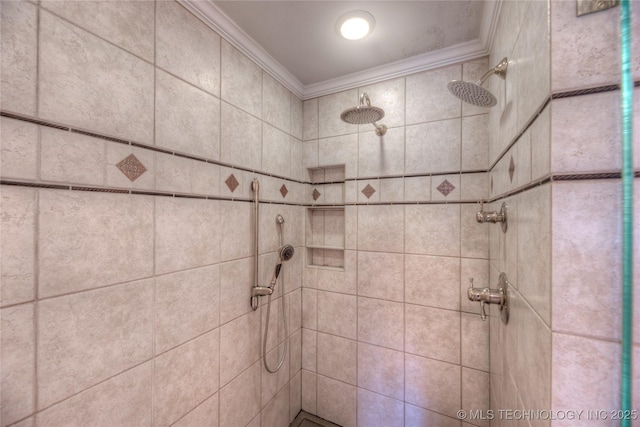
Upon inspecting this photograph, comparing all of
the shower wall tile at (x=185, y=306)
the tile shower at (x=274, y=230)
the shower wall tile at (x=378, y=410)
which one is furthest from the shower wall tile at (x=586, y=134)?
the shower wall tile at (x=378, y=410)

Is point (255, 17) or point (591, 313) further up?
point (255, 17)

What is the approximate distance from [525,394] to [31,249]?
1.34 metres

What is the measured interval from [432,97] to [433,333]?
4.56 ft

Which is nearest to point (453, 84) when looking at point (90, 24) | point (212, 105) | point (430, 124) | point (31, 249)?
point (430, 124)

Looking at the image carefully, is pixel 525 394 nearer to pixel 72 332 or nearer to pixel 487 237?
pixel 487 237

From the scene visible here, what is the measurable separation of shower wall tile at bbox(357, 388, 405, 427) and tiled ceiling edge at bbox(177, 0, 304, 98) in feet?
6.95

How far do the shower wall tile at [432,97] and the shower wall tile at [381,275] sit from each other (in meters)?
0.86

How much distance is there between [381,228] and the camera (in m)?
1.52

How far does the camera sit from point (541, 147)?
0.51 meters

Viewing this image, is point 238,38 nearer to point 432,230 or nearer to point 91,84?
point 91,84

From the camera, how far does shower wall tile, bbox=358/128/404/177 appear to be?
4.85ft

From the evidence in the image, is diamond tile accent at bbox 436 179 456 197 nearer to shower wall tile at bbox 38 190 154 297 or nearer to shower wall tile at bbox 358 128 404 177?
shower wall tile at bbox 358 128 404 177

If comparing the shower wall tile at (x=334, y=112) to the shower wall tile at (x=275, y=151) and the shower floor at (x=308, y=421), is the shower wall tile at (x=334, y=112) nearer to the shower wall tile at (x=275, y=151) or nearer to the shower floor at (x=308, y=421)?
the shower wall tile at (x=275, y=151)

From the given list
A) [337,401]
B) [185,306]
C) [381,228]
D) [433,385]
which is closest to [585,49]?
[381,228]
